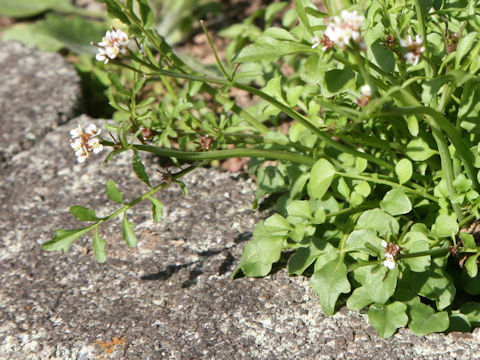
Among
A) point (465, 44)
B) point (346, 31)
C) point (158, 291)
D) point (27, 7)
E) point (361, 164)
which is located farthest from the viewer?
point (27, 7)

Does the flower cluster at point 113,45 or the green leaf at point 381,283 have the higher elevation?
the flower cluster at point 113,45

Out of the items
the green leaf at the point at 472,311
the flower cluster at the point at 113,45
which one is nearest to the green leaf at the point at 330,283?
the green leaf at the point at 472,311

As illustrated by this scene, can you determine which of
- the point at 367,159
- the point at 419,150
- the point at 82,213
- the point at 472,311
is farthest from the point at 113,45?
the point at 472,311

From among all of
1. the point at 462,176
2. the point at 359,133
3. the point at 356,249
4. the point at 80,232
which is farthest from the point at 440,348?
the point at 80,232

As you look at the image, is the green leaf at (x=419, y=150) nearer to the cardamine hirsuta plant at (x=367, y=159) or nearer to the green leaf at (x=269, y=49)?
the cardamine hirsuta plant at (x=367, y=159)

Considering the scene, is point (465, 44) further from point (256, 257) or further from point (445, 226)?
point (256, 257)

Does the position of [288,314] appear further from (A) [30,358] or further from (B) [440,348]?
(A) [30,358]
